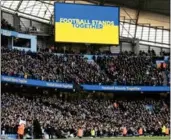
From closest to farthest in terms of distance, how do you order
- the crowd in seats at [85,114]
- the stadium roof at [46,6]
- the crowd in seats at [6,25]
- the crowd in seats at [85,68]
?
the crowd in seats at [85,114] → the crowd in seats at [85,68] → the crowd in seats at [6,25] → the stadium roof at [46,6]

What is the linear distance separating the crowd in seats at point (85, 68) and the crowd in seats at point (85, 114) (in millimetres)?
2008

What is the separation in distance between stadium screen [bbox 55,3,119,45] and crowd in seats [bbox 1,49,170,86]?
2.12m

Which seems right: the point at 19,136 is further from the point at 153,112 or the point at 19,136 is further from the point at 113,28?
the point at 113,28

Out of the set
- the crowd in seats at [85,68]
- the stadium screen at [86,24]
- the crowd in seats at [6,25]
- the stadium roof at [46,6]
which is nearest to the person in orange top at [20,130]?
the crowd in seats at [85,68]

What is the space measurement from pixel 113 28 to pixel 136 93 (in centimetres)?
757

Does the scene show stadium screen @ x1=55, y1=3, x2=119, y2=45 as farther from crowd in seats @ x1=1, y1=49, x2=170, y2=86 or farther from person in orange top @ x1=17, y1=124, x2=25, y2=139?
person in orange top @ x1=17, y1=124, x2=25, y2=139

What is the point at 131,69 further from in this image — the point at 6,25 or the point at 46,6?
the point at 6,25

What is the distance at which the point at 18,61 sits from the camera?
46.7 metres

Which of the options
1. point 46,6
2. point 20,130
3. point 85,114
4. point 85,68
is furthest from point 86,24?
point 20,130

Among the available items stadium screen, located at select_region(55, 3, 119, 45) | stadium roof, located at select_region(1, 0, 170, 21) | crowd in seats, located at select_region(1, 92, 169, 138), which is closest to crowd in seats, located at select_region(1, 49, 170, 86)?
crowd in seats, located at select_region(1, 92, 169, 138)

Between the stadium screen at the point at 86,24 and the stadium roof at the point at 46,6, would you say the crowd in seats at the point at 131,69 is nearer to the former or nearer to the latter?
the stadium screen at the point at 86,24

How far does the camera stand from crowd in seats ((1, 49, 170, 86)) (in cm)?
4669

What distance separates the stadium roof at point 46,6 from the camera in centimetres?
5838

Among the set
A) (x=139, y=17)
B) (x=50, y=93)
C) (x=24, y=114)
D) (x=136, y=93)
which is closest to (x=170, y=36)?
(x=139, y=17)
